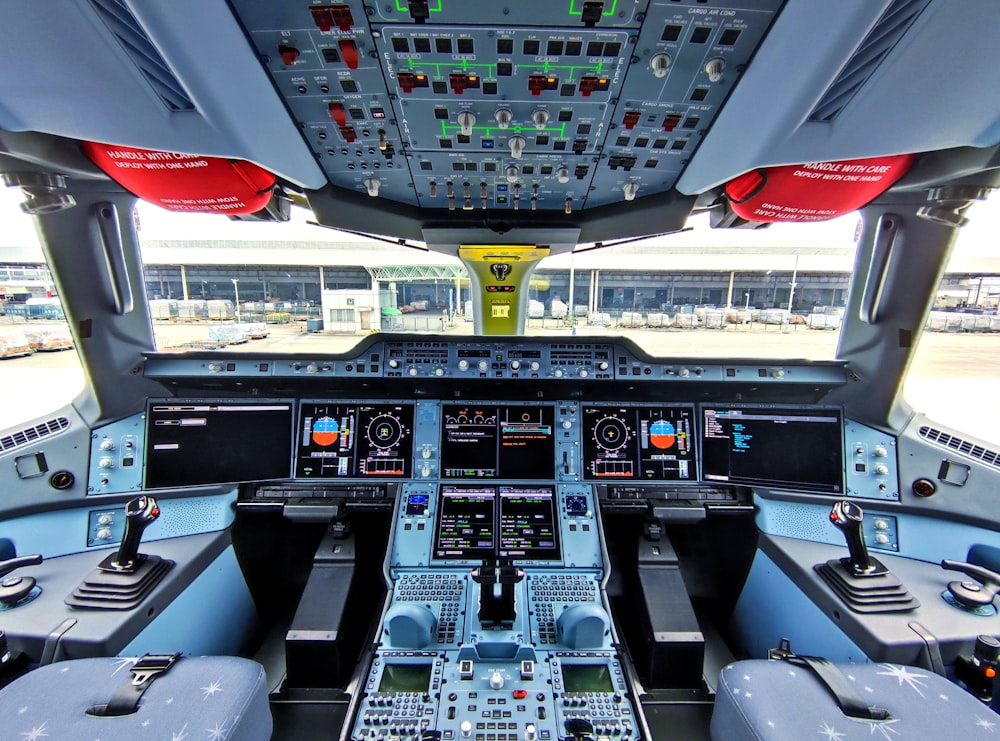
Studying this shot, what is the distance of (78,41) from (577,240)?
6.66 ft

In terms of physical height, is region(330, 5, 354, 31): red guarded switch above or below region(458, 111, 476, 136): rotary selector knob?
above

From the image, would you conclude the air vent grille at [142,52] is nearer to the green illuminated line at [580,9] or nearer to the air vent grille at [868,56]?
the green illuminated line at [580,9]

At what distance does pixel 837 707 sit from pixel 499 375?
65.6 inches

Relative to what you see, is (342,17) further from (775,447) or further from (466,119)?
(775,447)

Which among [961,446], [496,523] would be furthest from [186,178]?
[961,446]

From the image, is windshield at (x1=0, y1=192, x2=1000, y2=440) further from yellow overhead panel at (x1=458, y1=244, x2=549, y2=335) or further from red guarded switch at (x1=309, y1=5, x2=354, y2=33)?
red guarded switch at (x1=309, y1=5, x2=354, y2=33)

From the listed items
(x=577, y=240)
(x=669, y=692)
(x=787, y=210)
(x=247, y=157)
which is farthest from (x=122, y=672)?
(x=787, y=210)

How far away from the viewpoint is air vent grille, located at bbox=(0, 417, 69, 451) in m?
2.00

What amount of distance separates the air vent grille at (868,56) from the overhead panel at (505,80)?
0.79 feet

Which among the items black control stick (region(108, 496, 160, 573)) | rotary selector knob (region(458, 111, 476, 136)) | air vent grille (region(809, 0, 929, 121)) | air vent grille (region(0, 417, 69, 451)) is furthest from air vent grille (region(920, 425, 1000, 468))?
air vent grille (region(0, 417, 69, 451))

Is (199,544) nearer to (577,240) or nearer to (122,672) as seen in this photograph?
(122,672)

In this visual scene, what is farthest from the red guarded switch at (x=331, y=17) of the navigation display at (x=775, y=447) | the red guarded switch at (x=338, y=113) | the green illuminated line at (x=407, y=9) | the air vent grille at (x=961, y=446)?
the air vent grille at (x=961, y=446)

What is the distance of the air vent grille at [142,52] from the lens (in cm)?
95

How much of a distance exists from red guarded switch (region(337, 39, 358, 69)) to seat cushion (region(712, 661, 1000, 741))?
205cm
